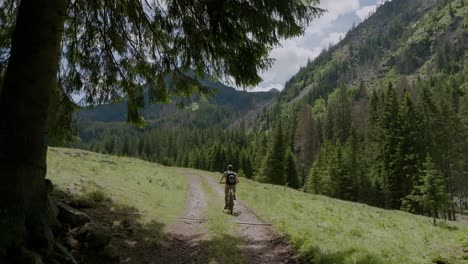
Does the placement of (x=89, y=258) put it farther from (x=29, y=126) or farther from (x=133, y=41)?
(x=133, y=41)

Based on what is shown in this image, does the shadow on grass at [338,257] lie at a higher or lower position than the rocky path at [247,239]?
higher

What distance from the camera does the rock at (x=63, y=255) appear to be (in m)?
6.29

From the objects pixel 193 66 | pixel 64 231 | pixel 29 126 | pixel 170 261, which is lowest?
pixel 170 261

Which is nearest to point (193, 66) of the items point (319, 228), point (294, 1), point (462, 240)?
point (294, 1)

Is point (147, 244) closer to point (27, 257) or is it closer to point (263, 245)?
point (263, 245)

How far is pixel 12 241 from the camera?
17.7ft

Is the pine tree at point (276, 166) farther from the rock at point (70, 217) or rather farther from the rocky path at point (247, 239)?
the rock at point (70, 217)

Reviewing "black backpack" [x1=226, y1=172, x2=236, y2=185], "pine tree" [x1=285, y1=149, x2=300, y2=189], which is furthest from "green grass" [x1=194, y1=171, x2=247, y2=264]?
"pine tree" [x1=285, y1=149, x2=300, y2=189]

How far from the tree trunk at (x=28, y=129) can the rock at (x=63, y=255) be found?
309 millimetres

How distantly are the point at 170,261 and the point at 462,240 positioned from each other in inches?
300

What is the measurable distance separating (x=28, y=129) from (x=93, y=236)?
8.98 ft

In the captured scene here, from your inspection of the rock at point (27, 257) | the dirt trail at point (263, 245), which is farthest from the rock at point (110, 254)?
the dirt trail at point (263, 245)

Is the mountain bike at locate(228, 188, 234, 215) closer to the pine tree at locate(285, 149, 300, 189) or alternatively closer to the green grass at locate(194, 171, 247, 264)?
the green grass at locate(194, 171, 247, 264)

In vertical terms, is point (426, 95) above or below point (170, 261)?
above
